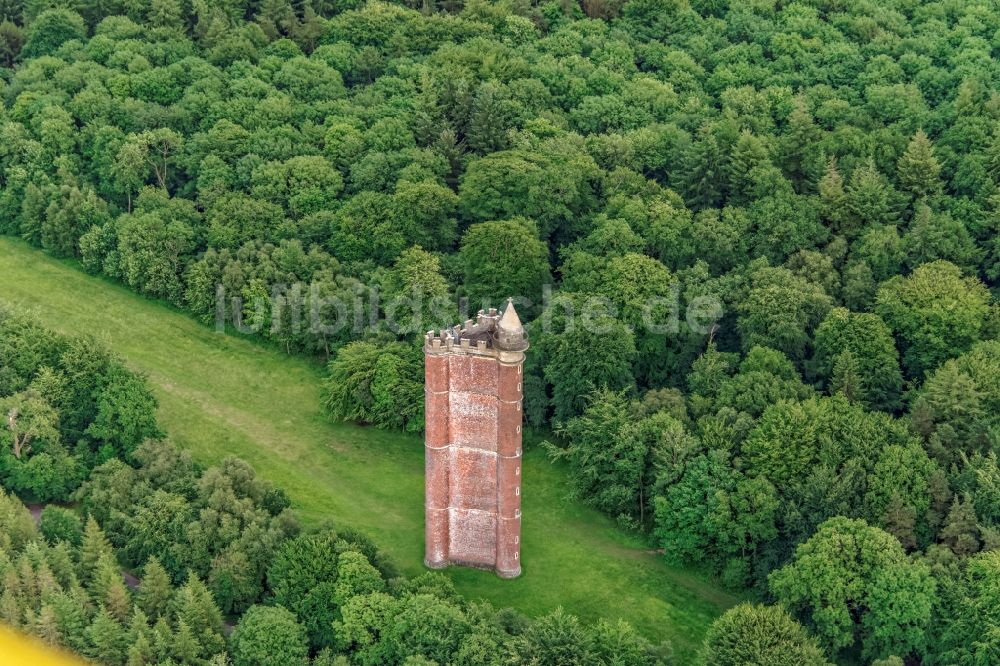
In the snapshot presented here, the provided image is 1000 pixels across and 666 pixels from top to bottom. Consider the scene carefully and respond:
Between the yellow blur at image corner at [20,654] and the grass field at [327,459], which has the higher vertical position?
the yellow blur at image corner at [20,654]

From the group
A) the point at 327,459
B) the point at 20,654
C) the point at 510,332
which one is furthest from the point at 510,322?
the point at 20,654


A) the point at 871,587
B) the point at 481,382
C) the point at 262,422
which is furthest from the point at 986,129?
the point at 262,422

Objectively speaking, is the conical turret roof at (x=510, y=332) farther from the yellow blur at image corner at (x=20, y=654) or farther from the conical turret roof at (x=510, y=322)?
the yellow blur at image corner at (x=20, y=654)

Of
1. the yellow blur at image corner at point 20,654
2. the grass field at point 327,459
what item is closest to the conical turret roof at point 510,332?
the grass field at point 327,459

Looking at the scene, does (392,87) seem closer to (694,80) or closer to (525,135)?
(525,135)

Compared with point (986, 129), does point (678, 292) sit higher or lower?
lower

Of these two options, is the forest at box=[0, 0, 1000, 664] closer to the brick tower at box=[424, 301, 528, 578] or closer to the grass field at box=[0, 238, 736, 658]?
the grass field at box=[0, 238, 736, 658]
